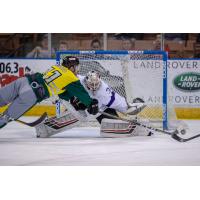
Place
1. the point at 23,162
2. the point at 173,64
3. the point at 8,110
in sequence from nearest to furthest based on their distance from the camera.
Answer: 1. the point at 23,162
2. the point at 8,110
3. the point at 173,64

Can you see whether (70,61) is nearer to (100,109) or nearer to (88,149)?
(100,109)

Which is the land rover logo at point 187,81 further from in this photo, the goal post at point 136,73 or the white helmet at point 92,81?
the white helmet at point 92,81

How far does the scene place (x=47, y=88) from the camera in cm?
351

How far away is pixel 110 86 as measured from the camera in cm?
360

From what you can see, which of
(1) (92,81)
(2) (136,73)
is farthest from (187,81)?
(1) (92,81)

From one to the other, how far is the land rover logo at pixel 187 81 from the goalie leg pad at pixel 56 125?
779 millimetres

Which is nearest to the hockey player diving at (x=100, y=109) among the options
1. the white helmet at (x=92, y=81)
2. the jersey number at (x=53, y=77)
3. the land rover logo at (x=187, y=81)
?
the white helmet at (x=92, y=81)

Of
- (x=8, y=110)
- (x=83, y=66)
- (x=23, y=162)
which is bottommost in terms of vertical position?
(x=23, y=162)

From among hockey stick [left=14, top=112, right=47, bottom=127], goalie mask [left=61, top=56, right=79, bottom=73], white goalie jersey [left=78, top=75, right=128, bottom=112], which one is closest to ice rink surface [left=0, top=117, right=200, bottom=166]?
hockey stick [left=14, top=112, right=47, bottom=127]

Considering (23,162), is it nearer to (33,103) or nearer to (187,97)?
(33,103)

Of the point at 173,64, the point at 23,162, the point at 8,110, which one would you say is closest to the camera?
the point at 23,162

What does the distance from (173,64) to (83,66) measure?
601 millimetres

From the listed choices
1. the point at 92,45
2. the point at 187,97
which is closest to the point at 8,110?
the point at 92,45

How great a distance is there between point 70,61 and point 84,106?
265 mm
